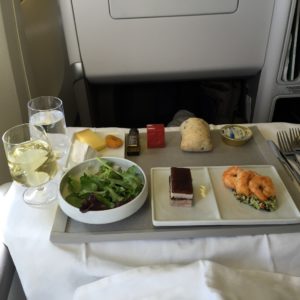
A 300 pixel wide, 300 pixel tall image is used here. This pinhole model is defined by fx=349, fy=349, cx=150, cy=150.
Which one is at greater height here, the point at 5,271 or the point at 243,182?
the point at 243,182

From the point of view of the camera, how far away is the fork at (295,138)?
2.28 ft

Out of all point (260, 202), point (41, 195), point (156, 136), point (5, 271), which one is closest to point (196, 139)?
point (156, 136)

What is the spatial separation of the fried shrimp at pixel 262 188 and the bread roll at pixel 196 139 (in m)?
0.15

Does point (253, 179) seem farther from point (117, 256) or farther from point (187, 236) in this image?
point (117, 256)

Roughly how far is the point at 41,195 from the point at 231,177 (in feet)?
1.06

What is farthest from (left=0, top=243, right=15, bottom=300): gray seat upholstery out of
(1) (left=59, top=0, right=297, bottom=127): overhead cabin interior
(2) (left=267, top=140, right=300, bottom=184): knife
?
(1) (left=59, top=0, right=297, bottom=127): overhead cabin interior

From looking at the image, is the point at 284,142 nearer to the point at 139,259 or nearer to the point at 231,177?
the point at 231,177

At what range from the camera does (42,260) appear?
0.53 metres

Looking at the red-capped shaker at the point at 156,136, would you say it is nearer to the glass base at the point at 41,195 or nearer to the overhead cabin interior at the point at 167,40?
the glass base at the point at 41,195

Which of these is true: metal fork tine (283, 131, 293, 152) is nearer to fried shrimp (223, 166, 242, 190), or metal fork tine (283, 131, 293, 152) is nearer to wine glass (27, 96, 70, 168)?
fried shrimp (223, 166, 242, 190)

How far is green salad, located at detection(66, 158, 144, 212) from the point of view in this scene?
52cm

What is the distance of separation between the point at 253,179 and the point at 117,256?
24 cm

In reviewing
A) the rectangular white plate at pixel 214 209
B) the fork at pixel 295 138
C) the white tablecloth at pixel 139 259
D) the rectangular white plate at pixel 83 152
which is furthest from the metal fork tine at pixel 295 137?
the rectangular white plate at pixel 83 152

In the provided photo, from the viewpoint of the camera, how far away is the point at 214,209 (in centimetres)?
54
